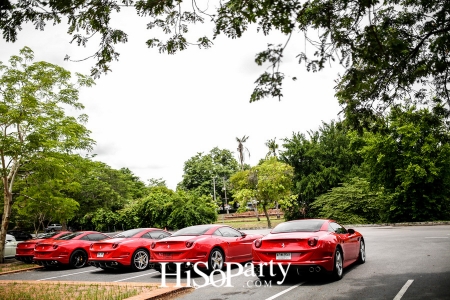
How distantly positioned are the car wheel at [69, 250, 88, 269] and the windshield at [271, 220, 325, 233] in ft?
28.6

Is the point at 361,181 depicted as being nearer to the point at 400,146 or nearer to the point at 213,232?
the point at 400,146

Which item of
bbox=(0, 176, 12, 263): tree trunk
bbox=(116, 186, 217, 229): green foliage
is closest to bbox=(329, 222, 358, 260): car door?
bbox=(0, 176, 12, 263): tree trunk

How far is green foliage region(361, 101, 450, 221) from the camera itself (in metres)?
29.3

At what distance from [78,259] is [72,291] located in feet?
19.9

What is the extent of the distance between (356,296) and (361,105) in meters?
4.23

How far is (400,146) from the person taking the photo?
31.4 m

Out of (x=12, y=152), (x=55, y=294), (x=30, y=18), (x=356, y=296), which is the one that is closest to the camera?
(x=30, y=18)

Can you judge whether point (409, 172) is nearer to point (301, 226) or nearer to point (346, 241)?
point (346, 241)

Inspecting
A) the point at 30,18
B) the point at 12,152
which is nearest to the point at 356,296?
the point at 30,18

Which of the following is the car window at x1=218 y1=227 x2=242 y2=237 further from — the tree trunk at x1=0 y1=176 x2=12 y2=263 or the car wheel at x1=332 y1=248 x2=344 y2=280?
the tree trunk at x1=0 y1=176 x2=12 y2=263

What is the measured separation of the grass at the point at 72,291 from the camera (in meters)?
7.79

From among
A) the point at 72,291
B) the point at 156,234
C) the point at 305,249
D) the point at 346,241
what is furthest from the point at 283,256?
the point at 156,234

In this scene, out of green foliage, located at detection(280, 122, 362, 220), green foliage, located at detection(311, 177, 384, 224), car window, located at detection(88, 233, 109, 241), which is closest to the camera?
car window, located at detection(88, 233, 109, 241)

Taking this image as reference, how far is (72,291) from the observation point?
870 centimetres
